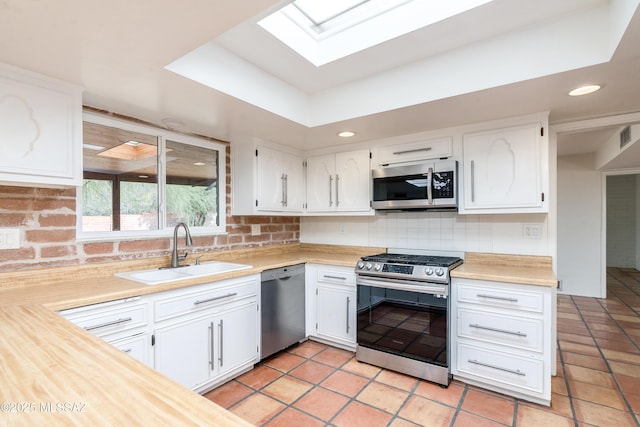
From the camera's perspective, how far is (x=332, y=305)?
296 centimetres

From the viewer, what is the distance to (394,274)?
8.22 ft

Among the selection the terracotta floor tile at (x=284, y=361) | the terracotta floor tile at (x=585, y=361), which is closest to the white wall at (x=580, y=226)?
the terracotta floor tile at (x=585, y=361)

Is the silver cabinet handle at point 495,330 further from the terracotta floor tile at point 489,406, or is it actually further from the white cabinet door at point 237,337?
the white cabinet door at point 237,337

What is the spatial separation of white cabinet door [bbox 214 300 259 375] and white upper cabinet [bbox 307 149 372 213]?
1.31m

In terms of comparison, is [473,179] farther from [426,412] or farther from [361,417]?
[361,417]

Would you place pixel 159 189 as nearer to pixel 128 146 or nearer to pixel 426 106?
pixel 128 146

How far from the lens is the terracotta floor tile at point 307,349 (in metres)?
2.84

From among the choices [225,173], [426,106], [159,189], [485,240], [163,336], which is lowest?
[163,336]

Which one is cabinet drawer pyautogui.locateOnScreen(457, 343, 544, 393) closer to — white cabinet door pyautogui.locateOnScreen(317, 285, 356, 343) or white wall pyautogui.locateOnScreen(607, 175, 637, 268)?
white cabinet door pyautogui.locateOnScreen(317, 285, 356, 343)

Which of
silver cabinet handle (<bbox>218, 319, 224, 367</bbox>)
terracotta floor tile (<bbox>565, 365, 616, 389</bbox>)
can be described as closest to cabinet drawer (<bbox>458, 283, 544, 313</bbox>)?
terracotta floor tile (<bbox>565, 365, 616, 389</bbox>)

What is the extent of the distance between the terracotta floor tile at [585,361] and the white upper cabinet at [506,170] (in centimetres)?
137

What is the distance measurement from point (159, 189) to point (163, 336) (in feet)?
3.92

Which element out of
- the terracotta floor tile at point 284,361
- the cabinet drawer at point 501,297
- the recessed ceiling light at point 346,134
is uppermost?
the recessed ceiling light at point 346,134

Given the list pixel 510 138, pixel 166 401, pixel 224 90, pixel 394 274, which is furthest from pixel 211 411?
pixel 510 138
